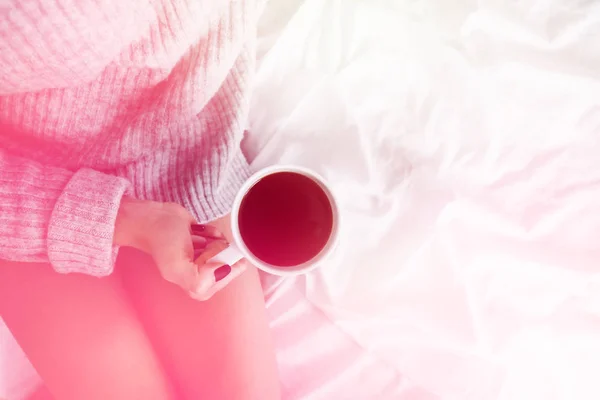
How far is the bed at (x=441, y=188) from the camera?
0.73m

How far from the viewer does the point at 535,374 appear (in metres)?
0.72

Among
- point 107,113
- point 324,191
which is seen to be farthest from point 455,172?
point 107,113

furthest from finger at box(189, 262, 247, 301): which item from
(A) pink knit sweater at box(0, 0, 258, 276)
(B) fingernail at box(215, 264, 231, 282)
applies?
(A) pink knit sweater at box(0, 0, 258, 276)

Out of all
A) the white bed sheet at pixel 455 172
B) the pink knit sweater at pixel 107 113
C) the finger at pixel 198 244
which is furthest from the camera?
the white bed sheet at pixel 455 172

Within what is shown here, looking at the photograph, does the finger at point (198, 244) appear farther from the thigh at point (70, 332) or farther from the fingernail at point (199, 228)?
the thigh at point (70, 332)

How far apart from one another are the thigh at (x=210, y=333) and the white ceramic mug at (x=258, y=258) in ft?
0.55

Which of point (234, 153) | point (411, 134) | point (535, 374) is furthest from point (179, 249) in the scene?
point (535, 374)

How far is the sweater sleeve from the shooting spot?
0.58 m

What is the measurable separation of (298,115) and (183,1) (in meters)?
0.30

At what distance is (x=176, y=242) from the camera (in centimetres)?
59

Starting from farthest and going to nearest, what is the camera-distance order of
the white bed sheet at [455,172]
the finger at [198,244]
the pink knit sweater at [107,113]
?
the white bed sheet at [455,172], the finger at [198,244], the pink knit sweater at [107,113]

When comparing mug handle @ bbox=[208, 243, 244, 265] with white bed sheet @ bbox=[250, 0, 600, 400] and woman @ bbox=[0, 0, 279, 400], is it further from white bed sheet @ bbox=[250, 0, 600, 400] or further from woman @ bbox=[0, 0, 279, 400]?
white bed sheet @ bbox=[250, 0, 600, 400]

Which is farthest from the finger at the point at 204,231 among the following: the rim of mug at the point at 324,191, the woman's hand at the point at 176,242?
the rim of mug at the point at 324,191

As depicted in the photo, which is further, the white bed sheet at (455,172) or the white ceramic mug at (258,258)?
the white bed sheet at (455,172)
